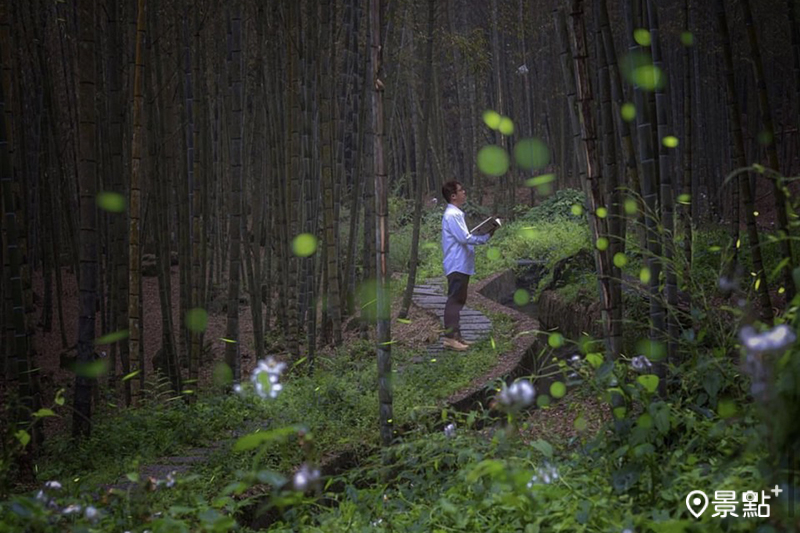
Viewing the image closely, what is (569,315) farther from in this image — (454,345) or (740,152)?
(740,152)

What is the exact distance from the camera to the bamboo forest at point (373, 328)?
80.2 inches

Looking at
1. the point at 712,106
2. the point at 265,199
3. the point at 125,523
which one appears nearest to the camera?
the point at 125,523

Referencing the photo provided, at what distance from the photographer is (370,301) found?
22.5 ft

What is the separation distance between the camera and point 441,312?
7520mm

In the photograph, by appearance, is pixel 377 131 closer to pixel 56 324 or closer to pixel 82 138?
pixel 82 138

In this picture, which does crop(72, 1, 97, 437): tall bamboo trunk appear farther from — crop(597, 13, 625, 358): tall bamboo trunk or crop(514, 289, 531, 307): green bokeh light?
crop(514, 289, 531, 307): green bokeh light

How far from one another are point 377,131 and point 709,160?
9836 mm

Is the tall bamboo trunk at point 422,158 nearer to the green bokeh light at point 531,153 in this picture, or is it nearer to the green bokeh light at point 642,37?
the green bokeh light at point 642,37

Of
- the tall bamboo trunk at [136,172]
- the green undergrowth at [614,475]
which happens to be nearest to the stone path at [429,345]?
the green undergrowth at [614,475]

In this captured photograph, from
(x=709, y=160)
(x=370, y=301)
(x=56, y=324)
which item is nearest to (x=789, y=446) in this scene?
(x=370, y=301)

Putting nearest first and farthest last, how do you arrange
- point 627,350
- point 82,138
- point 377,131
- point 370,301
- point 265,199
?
point 377,131 < point 82,138 < point 627,350 < point 370,301 < point 265,199

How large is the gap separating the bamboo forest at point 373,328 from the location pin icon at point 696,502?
10 mm

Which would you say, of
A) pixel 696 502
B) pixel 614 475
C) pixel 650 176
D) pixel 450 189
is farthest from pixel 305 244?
pixel 696 502

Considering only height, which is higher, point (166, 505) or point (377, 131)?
point (377, 131)
